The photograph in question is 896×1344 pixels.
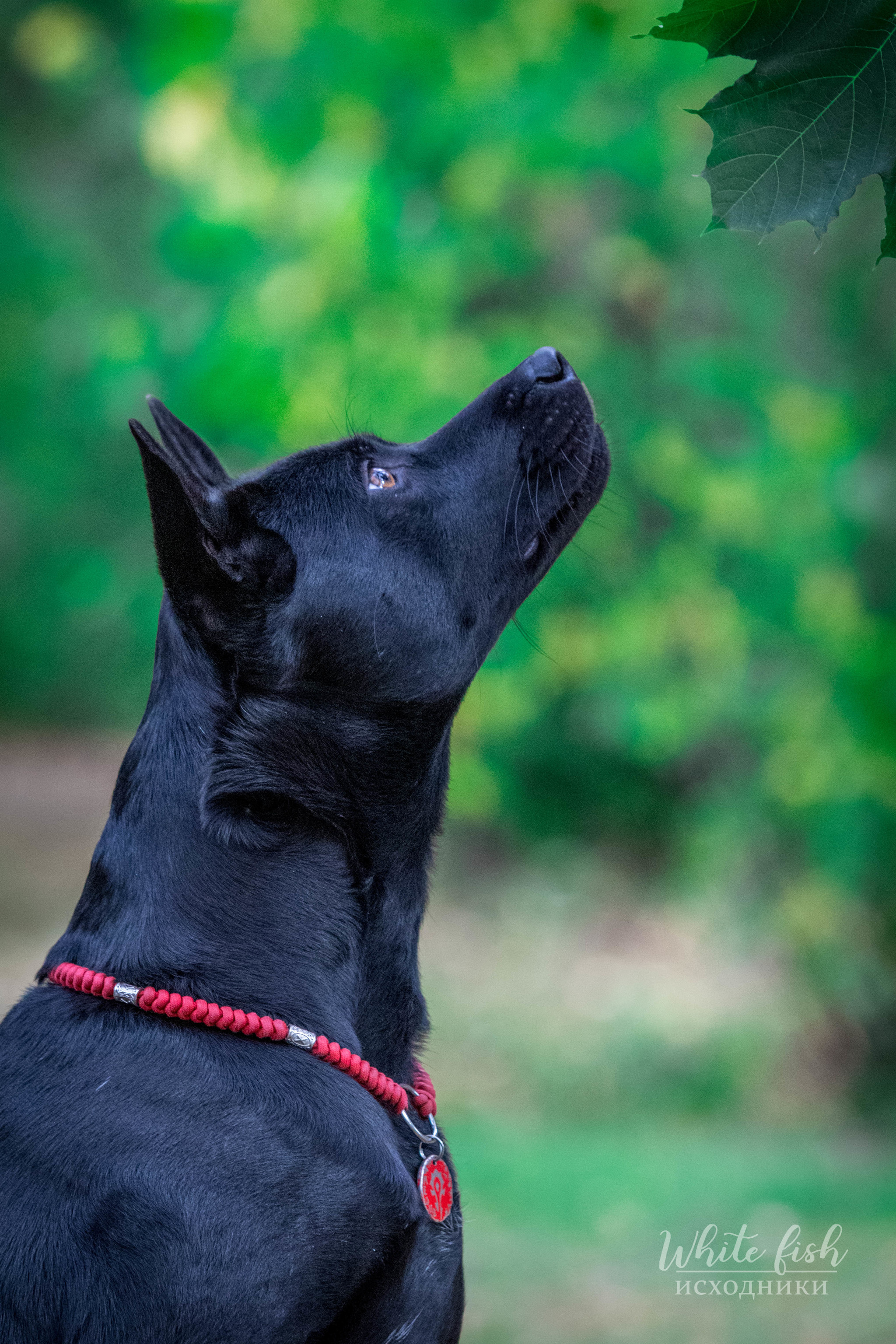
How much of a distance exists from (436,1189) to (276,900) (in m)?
0.56

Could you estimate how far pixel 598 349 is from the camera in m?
7.61

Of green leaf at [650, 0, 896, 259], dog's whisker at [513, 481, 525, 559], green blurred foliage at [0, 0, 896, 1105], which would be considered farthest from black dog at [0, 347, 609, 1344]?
green blurred foliage at [0, 0, 896, 1105]

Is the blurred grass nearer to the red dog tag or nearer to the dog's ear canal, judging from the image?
the red dog tag

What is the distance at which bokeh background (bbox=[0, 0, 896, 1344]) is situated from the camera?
22.6 feet

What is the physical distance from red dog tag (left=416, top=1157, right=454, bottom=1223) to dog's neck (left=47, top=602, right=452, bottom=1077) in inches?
8.0

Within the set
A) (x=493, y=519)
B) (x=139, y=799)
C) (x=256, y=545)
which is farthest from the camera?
(x=493, y=519)

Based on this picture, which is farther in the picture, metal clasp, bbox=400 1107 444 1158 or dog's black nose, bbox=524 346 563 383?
dog's black nose, bbox=524 346 563 383

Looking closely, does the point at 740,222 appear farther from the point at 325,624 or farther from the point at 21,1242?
the point at 21,1242

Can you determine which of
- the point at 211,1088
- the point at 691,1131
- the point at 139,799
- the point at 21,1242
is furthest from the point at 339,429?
the point at 691,1131

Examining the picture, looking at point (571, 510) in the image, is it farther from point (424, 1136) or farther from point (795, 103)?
point (424, 1136)

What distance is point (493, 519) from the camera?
2.68 m

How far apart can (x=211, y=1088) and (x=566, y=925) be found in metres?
8.20

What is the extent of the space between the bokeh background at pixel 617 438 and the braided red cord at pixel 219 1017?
393 cm

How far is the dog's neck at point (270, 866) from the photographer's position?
221 cm
